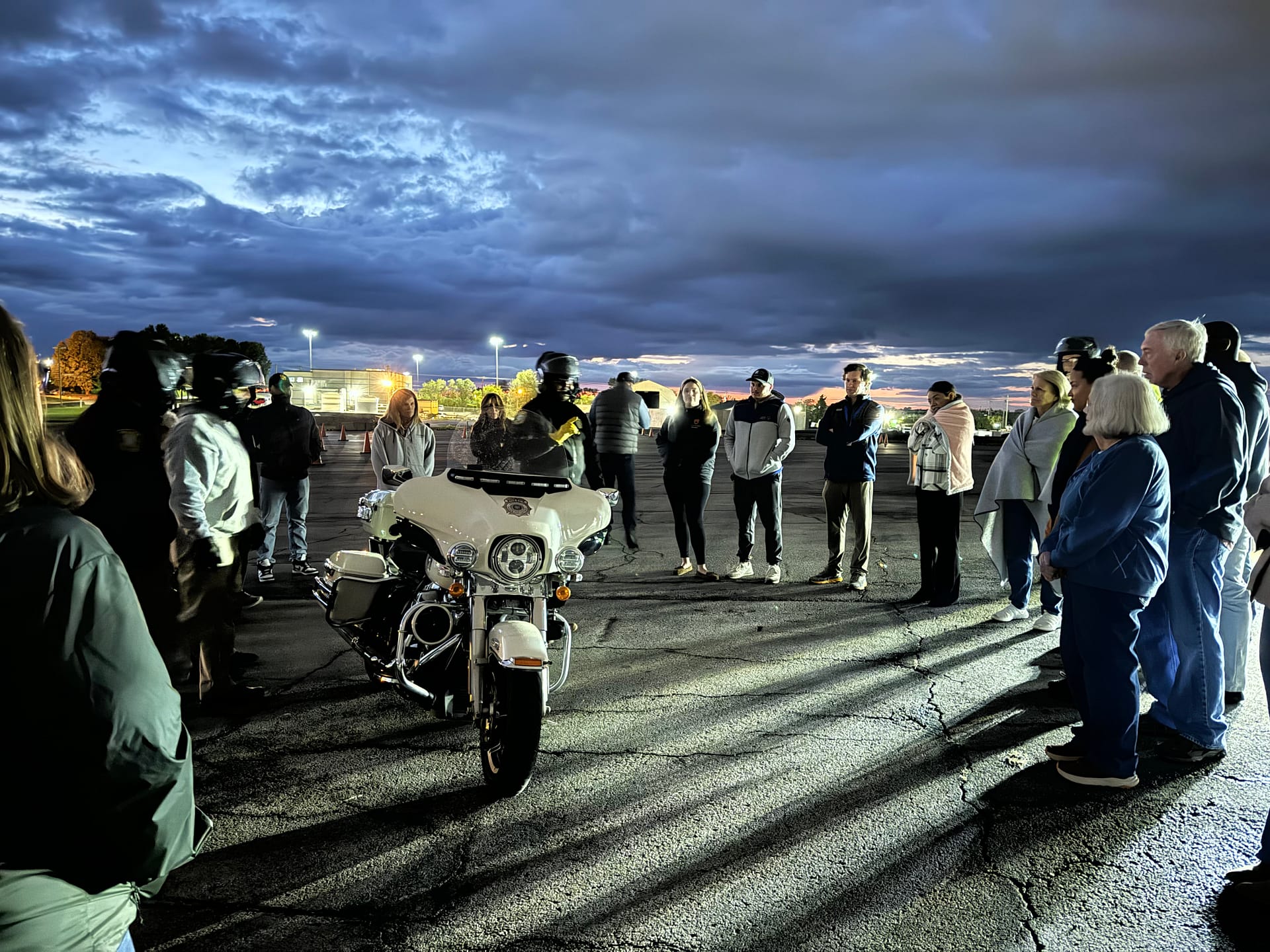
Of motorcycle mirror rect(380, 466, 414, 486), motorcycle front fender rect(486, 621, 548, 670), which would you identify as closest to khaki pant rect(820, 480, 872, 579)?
motorcycle mirror rect(380, 466, 414, 486)

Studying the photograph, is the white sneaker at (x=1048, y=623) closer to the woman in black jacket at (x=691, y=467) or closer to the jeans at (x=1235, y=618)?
the jeans at (x=1235, y=618)

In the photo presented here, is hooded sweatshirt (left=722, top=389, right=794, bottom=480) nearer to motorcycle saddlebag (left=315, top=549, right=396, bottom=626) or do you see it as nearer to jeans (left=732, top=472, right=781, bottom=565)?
jeans (left=732, top=472, right=781, bottom=565)

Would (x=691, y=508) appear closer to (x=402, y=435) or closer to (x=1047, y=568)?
(x=402, y=435)

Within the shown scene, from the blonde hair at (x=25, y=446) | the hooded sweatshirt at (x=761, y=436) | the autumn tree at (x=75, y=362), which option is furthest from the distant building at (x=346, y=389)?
the blonde hair at (x=25, y=446)

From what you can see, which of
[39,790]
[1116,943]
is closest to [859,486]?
[1116,943]

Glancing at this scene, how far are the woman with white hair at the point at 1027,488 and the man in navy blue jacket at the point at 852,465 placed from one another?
1.26 m

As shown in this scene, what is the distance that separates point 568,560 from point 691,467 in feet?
15.7

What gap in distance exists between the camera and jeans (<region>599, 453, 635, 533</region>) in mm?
9297

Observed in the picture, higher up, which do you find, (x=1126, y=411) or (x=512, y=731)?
(x=1126, y=411)

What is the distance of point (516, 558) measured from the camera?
364 centimetres

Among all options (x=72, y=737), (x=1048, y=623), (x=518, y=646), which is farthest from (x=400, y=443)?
(x=72, y=737)

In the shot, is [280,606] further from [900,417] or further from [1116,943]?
[900,417]

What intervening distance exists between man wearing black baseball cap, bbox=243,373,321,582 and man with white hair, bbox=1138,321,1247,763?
6933 mm

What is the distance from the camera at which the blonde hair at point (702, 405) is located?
28.0 feet
